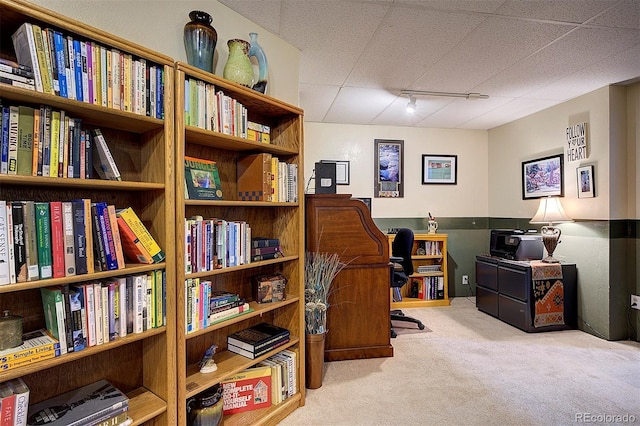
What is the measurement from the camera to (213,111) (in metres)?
1.73

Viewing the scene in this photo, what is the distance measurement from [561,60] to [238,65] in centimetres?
259

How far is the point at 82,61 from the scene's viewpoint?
4.11 feet

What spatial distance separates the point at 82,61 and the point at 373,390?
97.3 inches

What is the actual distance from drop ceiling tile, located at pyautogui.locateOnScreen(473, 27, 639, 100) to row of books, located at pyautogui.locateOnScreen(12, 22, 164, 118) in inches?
107

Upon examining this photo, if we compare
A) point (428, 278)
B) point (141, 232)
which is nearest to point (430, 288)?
point (428, 278)

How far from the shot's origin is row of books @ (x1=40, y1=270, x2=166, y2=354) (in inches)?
48.3

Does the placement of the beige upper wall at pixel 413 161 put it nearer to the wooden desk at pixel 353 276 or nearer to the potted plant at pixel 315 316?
the wooden desk at pixel 353 276

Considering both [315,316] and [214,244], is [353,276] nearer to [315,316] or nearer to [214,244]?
[315,316]

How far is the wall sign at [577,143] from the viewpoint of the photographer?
3451mm

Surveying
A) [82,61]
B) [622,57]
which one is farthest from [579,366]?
[82,61]

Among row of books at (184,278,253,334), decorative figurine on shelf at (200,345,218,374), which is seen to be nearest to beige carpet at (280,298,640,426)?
decorative figurine on shelf at (200,345,218,374)

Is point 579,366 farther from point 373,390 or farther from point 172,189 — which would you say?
point 172,189

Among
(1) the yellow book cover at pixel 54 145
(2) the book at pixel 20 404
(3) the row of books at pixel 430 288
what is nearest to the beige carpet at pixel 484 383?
(3) the row of books at pixel 430 288

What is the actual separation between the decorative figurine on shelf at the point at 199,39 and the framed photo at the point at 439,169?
3.79 m
